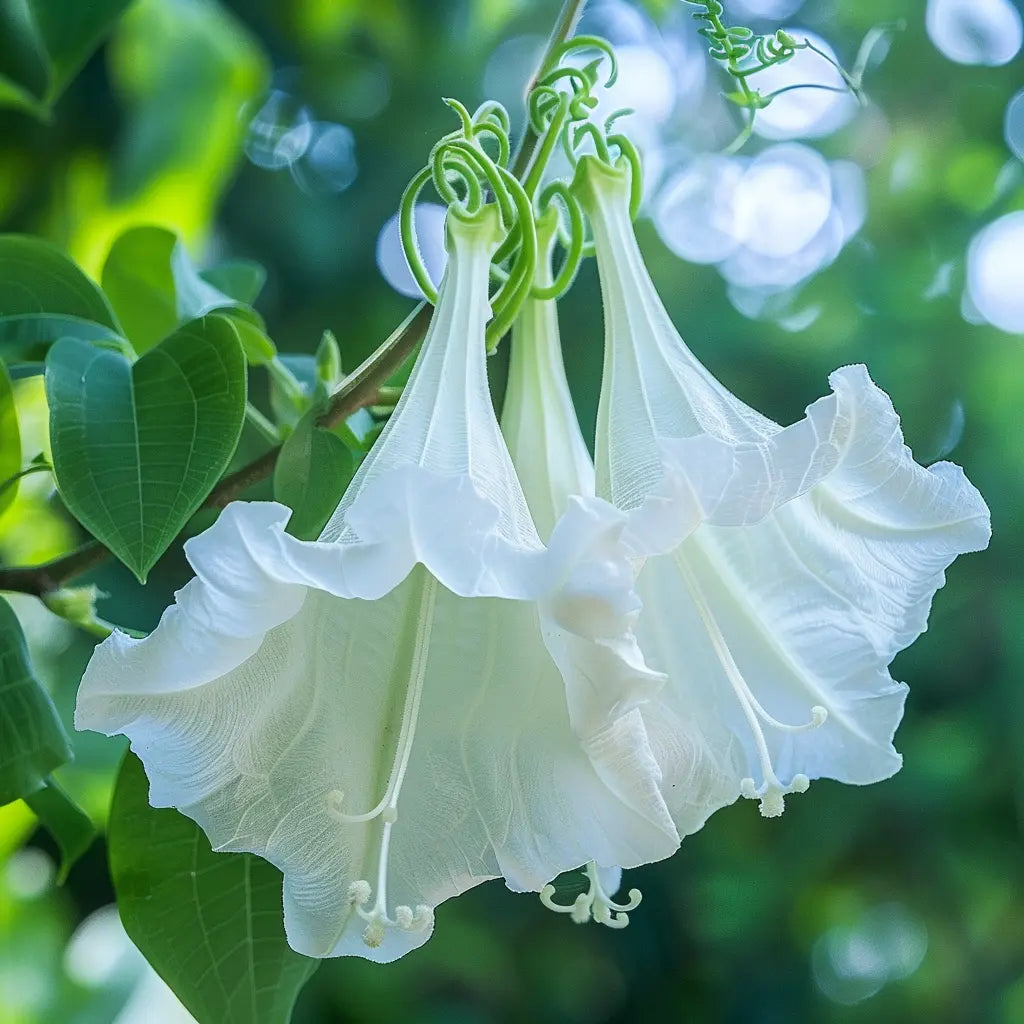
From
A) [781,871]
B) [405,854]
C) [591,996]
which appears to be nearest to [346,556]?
[405,854]

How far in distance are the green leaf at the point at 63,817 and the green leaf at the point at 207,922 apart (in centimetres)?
9

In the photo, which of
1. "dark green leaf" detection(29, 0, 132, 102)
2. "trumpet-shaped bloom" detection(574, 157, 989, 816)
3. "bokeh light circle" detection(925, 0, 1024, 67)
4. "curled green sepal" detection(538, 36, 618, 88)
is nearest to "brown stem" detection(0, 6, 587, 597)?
"curled green sepal" detection(538, 36, 618, 88)

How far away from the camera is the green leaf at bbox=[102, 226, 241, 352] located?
0.78 meters

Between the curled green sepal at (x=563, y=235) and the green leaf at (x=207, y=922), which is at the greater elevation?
the curled green sepal at (x=563, y=235)

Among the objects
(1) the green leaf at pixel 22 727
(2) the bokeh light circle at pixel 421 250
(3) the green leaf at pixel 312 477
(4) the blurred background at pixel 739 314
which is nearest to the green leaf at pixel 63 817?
(1) the green leaf at pixel 22 727

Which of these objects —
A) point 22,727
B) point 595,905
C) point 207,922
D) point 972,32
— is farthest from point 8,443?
point 972,32

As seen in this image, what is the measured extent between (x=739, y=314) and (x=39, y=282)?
1.25m

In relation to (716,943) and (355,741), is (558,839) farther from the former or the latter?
(716,943)

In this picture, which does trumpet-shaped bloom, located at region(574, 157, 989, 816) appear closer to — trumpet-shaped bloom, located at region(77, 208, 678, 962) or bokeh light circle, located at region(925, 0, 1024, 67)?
trumpet-shaped bloom, located at region(77, 208, 678, 962)

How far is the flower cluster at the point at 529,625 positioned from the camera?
1.32 ft

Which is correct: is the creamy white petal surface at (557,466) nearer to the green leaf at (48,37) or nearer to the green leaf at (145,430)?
the green leaf at (145,430)

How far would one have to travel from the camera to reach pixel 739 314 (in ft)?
5.80

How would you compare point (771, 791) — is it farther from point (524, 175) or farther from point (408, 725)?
point (524, 175)

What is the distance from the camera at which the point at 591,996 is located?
6.04 ft
